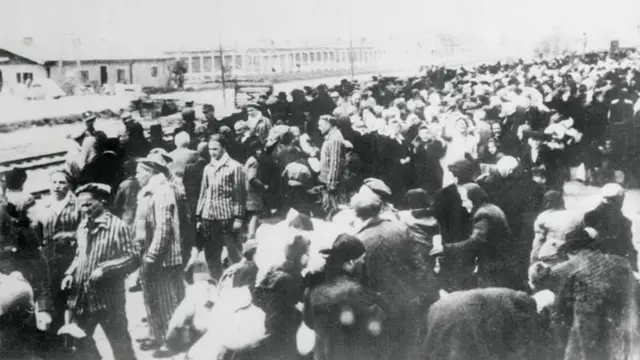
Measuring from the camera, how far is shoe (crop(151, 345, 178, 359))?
4.34 m

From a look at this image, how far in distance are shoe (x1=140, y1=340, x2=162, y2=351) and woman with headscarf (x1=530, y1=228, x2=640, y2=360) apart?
8.83ft

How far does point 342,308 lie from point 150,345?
2.01 metres

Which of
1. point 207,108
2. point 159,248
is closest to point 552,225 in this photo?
point 159,248

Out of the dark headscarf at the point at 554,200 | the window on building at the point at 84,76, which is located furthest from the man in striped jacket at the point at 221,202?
the window on building at the point at 84,76

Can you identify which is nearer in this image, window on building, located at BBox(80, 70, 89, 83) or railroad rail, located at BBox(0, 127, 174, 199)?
railroad rail, located at BBox(0, 127, 174, 199)

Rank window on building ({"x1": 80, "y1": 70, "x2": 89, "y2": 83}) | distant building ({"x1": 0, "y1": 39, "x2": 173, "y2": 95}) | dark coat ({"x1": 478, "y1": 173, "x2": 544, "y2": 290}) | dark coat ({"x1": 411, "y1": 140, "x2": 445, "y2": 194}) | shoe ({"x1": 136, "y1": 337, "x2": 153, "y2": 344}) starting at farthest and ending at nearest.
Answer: window on building ({"x1": 80, "y1": 70, "x2": 89, "y2": 83}) → dark coat ({"x1": 411, "y1": 140, "x2": 445, "y2": 194}) → distant building ({"x1": 0, "y1": 39, "x2": 173, "y2": 95}) → shoe ({"x1": 136, "y1": 337, "x2": 153, "y2": 344}) → dark coat ({"x1": 478, "y1": 173, "x2": 544, "y2": 290})

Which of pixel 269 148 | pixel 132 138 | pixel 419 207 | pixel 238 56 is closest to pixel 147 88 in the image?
pixel 238 56

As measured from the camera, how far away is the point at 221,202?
5.25 metres

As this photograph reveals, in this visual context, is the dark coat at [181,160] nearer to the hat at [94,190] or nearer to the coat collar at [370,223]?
the hat at [94,190]

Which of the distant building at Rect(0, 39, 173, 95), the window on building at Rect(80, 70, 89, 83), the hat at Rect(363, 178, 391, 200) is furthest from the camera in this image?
the window on building at Rect(80, 70, 89, 83)

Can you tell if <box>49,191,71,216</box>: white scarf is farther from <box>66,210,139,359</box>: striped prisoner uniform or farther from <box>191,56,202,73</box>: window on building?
<box>191,56,202,73</box>: window on building

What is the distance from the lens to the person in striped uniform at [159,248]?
4.31 metres

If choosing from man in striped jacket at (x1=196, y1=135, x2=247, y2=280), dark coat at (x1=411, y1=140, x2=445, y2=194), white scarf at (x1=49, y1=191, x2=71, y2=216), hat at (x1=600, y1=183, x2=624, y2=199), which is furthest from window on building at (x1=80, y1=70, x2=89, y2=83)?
hat at (x1=600, y1=183, x2=624, y2=199)

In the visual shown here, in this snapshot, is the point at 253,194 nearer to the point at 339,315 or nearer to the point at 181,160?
the point at 181,160
